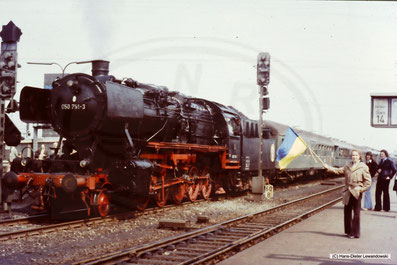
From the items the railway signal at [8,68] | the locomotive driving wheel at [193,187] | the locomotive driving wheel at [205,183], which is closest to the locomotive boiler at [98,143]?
the railway signal at [8,68]

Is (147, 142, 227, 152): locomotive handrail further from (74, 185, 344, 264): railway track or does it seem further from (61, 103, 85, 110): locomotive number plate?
(74, 185, 344, 264): railway track

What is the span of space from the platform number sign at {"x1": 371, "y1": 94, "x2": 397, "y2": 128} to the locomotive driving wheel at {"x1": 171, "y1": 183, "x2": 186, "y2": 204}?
749cm

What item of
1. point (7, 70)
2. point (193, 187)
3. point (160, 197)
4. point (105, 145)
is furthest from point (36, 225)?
point (193, 187)

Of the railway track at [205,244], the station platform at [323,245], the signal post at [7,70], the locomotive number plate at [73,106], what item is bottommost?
the railway track at [205,244]

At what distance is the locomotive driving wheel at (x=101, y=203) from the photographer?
10445 mm

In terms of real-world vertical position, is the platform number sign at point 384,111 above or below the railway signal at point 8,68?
below

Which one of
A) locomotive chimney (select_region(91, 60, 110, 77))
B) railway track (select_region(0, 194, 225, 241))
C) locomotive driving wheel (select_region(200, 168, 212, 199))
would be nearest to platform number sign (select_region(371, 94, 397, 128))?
railway track (select_region(0, 194, 225, 241))

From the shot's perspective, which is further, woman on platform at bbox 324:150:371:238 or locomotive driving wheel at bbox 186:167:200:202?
locomotive driving wheel at bbox 186:167:200:202

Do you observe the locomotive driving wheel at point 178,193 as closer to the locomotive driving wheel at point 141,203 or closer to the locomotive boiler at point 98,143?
the locomotive boiler at point 98,143

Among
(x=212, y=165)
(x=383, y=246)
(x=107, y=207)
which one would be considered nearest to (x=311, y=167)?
(x=212, y=165)

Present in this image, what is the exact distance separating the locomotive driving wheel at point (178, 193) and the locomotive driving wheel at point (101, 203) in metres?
3.39

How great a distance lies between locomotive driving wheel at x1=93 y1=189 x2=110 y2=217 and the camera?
34.3ft

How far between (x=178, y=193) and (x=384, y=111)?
777cm

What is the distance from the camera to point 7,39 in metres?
11.7
